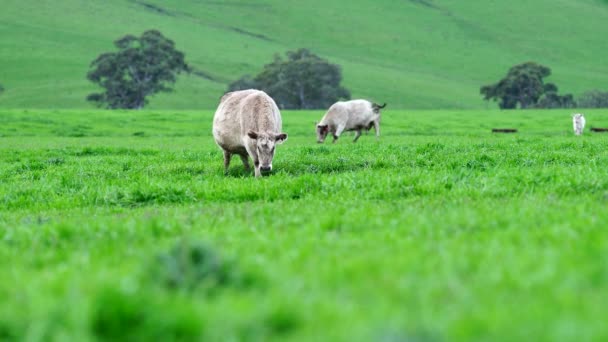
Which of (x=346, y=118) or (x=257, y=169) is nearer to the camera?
(x=257, y=169)

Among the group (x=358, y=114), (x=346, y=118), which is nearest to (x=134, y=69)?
Result: (x=358, y=114)

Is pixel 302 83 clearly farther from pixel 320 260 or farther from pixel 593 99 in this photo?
pixel 320 260

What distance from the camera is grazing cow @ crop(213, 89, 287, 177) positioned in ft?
48.7

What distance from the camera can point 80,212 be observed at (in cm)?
1077

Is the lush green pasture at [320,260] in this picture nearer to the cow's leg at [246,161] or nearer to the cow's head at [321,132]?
the cow's leg at [246,161]

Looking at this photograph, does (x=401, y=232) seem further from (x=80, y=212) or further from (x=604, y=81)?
(x=604, y=81)

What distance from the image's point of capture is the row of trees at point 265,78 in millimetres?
102875

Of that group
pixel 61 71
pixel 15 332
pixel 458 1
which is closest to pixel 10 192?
pixel 15 332

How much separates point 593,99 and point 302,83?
183ft

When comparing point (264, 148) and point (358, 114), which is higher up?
point (358, 114)

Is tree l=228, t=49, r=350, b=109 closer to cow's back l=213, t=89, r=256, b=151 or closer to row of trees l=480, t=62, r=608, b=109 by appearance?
row of trees l=480, t=62, r=608, b=109

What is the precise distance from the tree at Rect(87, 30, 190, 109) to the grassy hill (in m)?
7.81

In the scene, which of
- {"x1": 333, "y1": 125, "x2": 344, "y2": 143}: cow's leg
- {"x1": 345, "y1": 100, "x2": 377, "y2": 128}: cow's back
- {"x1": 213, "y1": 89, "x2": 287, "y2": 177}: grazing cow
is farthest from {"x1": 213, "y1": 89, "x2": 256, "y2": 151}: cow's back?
{"x1": 345, "y1": 100, "x2": 377, "y2": 128}: cow's back

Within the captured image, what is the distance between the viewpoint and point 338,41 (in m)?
166
